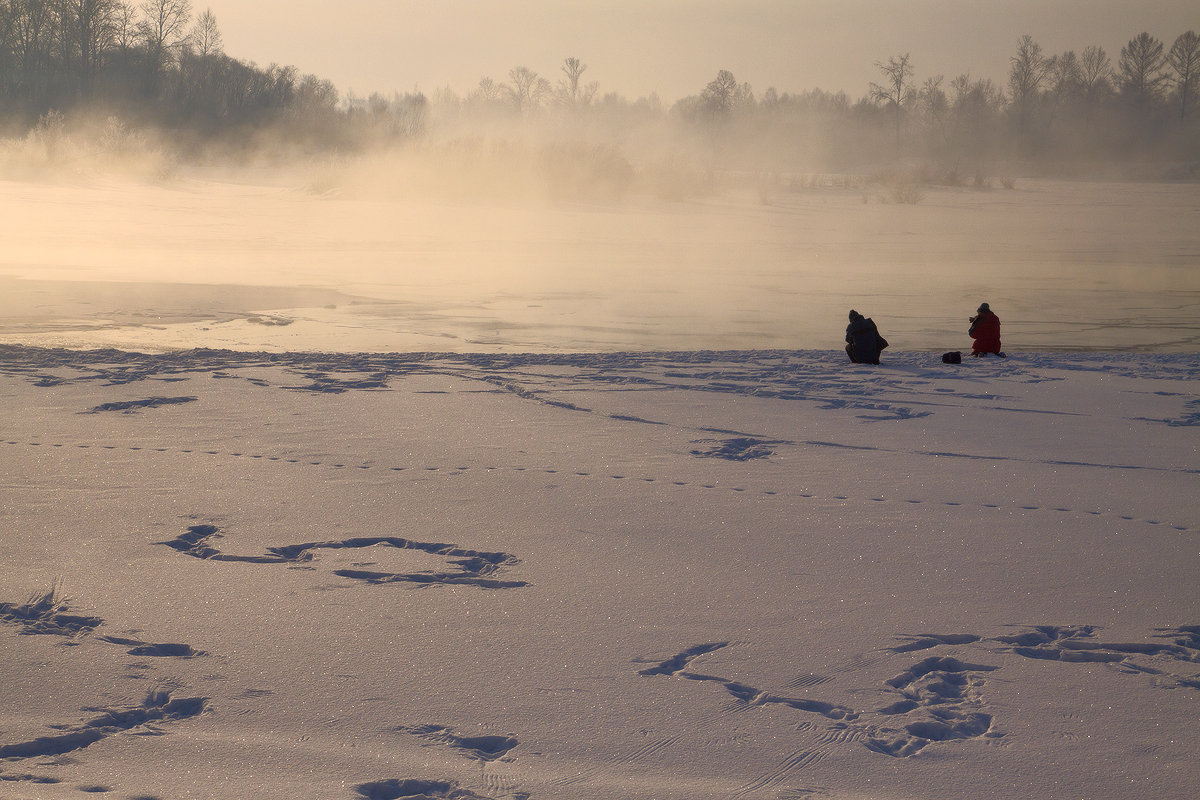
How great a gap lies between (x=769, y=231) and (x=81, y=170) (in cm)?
2074

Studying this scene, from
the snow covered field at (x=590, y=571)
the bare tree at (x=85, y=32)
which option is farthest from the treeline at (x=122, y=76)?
the snow covered field at (x=590, y=571)

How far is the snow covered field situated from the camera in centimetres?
253

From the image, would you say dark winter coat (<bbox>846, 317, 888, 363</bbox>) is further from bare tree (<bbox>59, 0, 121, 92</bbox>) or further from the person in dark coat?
bare tree (<bbox>59, 0, 121, 92</bbox>)

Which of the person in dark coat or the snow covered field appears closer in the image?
the snow covered field

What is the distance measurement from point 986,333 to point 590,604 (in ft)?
24.3

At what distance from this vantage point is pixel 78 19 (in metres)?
43.1

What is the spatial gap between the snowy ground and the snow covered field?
2 cm

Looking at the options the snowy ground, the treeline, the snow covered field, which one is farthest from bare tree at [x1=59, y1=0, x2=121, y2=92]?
the snowy ground

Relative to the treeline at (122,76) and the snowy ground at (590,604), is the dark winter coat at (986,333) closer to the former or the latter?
the snowy ground at (590,604)

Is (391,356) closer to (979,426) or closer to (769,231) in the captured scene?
(979,426)

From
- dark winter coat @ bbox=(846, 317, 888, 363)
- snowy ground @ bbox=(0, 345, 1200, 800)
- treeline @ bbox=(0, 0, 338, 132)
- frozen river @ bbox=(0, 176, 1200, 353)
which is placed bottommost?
snowy ground @ bbox=(0, 345, 1200, 800)

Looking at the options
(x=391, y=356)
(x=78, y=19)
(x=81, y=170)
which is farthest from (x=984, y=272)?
(x=78, y=19)

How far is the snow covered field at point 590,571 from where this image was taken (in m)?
2.53

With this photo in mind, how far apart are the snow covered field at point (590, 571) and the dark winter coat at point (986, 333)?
277mm
